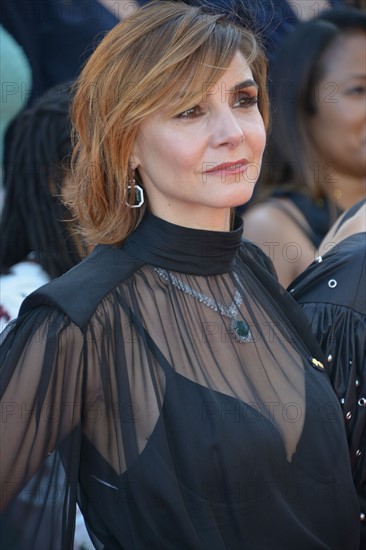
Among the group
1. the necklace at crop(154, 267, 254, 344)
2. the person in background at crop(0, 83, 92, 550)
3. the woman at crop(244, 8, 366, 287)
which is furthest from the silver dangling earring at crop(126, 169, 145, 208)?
the woman at crop(244, 8, 366, 287)

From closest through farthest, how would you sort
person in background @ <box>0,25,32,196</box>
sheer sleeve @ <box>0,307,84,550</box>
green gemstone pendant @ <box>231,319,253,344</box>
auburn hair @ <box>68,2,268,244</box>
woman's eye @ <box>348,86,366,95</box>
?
sheer sleeve @ <box>0,307,84,550</box>, auburn hair @ <box>68,2,268,244</box>, green gemstone pendant @ <box>231,319,253,344</box>, person in background @ <box>0,25,32,196</box>, woman's eye @ <box>348,86,366,95</box>

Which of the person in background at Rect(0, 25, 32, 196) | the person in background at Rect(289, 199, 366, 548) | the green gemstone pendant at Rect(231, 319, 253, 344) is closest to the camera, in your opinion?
the green gemstone pendant at Rect(231, 319, 253, 344)

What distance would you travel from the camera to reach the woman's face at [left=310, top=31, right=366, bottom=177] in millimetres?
3115

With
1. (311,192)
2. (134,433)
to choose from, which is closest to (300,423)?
(134,433)

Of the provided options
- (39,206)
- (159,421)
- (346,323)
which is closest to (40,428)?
(159,421)

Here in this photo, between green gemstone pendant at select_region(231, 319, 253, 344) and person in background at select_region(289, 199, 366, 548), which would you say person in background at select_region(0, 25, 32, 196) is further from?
green gemstone pendant at select_region(231, 319, 253, 344)

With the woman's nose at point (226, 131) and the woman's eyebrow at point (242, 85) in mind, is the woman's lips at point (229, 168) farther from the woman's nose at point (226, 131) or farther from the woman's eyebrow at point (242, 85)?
the woman's eyebrow at point (242, 85)

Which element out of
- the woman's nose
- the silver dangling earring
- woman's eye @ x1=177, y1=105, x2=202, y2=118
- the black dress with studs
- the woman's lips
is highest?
woman's eye @ x1=177, y1=105, x2=202, y2=118

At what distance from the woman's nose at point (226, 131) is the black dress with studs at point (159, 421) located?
175 mm

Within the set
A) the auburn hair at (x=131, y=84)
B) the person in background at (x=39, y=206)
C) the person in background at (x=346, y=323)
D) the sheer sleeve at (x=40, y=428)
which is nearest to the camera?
the sheer sleeve at (x=40, y=428)

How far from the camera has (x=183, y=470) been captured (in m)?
1.53

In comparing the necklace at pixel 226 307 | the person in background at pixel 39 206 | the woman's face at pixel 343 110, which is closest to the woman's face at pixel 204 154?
the necklace at pixel 226 307

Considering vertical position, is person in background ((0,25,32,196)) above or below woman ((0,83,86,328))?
above

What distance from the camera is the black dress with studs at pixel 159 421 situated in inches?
58.4
